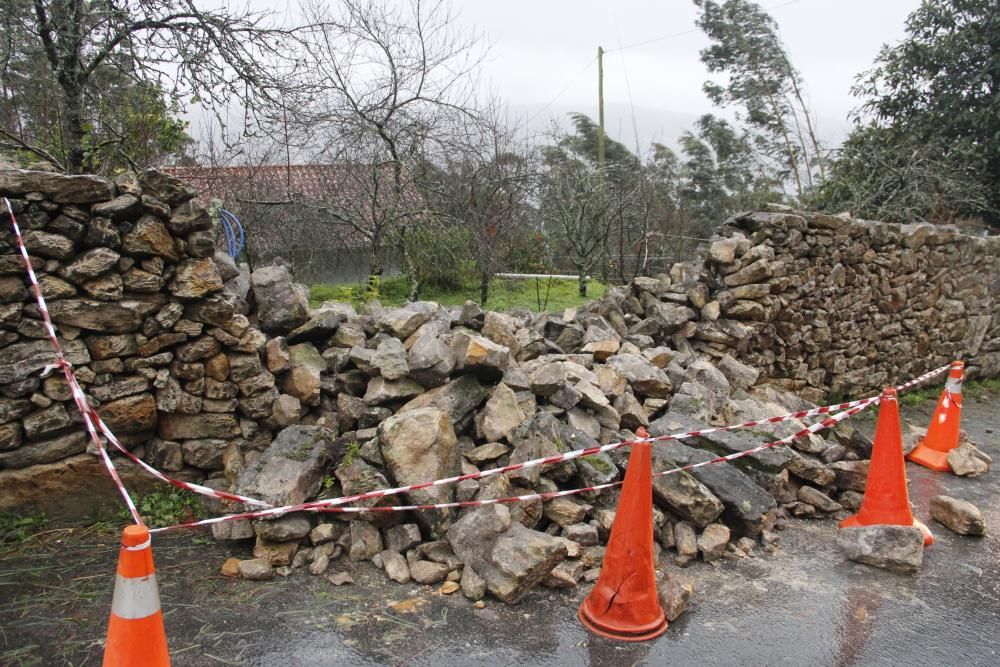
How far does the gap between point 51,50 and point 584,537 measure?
20.8ft

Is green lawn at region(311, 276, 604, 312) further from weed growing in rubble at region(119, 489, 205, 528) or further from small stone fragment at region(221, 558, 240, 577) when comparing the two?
small stone fragment at region(221, 558, 240, 577)

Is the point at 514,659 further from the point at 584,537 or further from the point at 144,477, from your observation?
the point at 144,477

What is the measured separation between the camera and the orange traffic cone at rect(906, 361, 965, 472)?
606 centimetres

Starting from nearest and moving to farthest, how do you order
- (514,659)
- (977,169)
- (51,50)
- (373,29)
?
(514,659), (51,50), (373,29), (977,169)

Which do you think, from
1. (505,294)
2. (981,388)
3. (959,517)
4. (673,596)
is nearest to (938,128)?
(981,388)

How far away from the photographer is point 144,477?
4.27 meters

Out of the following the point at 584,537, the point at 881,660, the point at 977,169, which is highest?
the point at 977,169

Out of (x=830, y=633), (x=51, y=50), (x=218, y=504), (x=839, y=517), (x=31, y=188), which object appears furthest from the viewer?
(x=51, y=50)

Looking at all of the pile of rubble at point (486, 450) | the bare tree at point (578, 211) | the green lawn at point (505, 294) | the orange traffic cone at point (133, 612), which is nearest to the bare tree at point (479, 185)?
the green lawn at point (505, 294)

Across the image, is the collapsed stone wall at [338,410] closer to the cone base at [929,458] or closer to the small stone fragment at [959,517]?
the small stone fragment at [959,517]

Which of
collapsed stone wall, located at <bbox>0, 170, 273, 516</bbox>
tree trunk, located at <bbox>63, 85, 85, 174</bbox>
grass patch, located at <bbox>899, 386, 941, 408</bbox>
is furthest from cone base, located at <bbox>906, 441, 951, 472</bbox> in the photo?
tree trunk, located at <bbox>63, 85, 85, 174</bbox>

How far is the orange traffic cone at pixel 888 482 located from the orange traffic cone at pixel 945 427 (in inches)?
76.2

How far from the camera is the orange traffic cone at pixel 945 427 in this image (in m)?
6.06

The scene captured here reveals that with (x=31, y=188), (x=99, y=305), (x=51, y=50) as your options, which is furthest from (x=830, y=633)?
(x=51, y=50)
